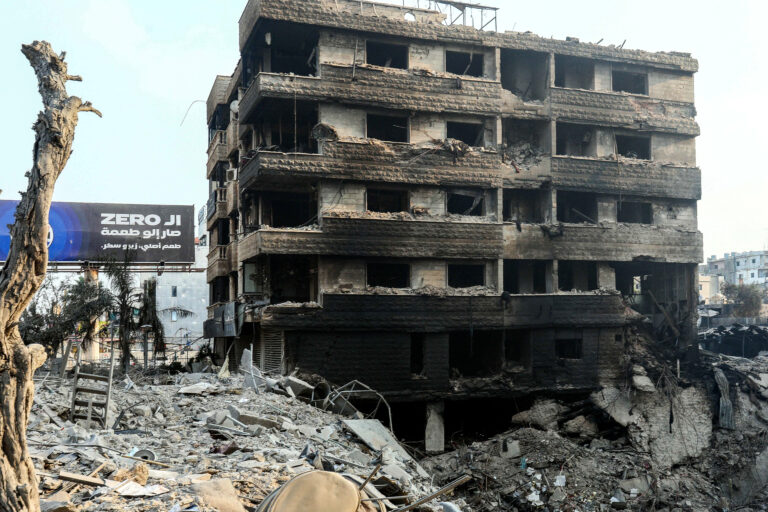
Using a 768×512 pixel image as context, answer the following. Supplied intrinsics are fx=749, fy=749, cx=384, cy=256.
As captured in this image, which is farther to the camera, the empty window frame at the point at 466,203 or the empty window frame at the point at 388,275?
the empty window frame at the point at 466,203

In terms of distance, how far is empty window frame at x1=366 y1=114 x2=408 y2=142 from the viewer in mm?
25938

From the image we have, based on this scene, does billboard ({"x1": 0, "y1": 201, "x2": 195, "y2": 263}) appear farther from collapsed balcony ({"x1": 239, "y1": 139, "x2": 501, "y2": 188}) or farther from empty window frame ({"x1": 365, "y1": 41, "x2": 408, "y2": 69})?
empty window frame ({"x1": 365, "y1": 41, "x2": 408, "y2": 69})

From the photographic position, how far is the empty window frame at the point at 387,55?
84.5ft

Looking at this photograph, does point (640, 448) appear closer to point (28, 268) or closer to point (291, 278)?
point (291, 278)

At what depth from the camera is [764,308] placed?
5644cm

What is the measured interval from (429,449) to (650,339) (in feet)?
30.9

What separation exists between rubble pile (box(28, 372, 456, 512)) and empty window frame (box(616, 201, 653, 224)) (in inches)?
610

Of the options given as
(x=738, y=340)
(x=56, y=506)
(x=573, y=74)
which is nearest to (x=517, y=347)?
(x=573, y=74)

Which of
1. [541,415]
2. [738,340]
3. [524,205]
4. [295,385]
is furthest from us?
[738,340]

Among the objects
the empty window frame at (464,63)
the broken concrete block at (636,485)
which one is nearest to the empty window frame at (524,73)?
the empty window frame at (464,63)

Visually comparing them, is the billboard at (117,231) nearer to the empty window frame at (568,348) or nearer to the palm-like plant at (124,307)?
the palm-like plant at (124,307)

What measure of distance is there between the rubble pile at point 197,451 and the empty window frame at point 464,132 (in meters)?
11.7

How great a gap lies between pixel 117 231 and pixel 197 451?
75.2 feet

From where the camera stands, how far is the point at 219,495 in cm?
802
